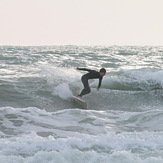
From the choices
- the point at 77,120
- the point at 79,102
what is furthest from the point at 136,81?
the point at 77,120

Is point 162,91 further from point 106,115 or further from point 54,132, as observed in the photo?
point 54,132

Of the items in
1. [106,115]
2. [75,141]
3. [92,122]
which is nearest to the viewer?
[75,141]

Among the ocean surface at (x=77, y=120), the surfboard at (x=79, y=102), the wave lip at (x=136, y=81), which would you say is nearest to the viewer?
the ocean surface at (x=77, y=120)

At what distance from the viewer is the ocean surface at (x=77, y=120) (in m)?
5.83

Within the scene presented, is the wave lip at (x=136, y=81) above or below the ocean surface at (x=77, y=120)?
above

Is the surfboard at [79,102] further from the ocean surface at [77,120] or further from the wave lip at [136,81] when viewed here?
the wave lip at [136,81]

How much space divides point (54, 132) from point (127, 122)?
7.45 ft

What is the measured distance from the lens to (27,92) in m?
13.3

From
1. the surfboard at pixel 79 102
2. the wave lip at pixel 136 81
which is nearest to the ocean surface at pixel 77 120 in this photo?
the wave lip at pixel 136 81

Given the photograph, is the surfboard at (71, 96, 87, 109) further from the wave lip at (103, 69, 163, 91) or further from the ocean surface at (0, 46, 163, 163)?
the wave lip at (103, 69, 163, 91)

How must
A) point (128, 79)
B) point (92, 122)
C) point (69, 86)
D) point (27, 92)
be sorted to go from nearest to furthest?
point (92, 122)
point (27, 92)
point (69, 86)
point (128, 79)

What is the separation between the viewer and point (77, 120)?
9008mm

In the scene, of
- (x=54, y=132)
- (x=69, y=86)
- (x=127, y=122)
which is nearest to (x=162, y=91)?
(x=69, y=86)

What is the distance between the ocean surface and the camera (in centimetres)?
583
